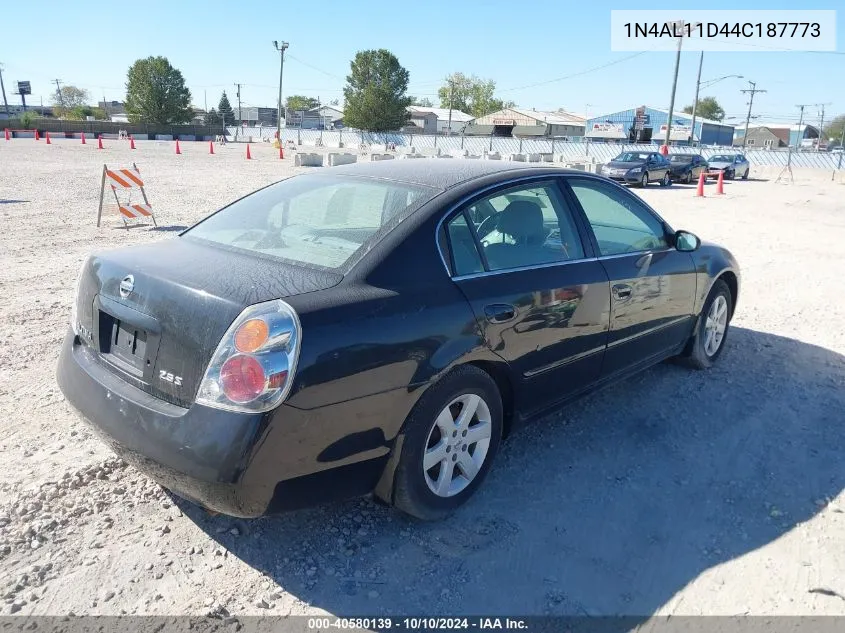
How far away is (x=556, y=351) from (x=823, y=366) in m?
Answer: 3.18

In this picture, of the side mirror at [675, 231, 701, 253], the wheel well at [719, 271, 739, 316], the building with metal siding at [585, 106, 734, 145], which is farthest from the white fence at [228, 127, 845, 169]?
the side mirror at [675, 231, 701, 253]

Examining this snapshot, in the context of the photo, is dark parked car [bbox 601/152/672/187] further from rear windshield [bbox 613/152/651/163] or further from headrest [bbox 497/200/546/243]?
headrest [bbox 497/200/546/243]

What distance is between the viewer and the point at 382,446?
2.68 m

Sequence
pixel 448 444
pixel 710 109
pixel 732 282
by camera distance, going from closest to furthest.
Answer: pixel 448 444
pixel 732 282
pixel 710 109

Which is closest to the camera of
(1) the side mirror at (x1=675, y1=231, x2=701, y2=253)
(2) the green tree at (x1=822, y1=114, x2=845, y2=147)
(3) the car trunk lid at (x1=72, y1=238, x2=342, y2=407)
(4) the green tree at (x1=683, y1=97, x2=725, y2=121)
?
(3) the car trunk lid at (x1=72, y1=238, x2=342, y2=407)

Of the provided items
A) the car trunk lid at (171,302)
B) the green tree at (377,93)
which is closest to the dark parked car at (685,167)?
the car trunk lid at (171,302)

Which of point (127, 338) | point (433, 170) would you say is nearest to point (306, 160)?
point (433, 170)

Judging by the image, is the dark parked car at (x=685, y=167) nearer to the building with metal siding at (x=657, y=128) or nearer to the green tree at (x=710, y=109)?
the building with metal siding at (x=657, y=128)

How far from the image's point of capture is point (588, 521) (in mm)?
3111

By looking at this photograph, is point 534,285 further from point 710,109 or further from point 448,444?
point 710,109

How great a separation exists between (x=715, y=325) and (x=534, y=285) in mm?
2560

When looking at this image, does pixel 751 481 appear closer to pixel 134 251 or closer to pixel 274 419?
pixel 274 419

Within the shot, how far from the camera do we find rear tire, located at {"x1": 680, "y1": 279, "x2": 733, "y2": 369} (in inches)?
193

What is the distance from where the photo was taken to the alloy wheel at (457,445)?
2953 mm
